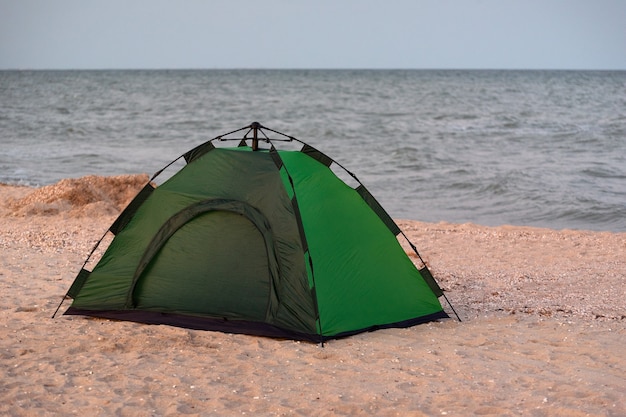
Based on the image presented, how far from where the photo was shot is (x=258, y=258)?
6.29 meters

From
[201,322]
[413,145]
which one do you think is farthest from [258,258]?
[413,145]

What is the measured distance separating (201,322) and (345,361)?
1.38 meters

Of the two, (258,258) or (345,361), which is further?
(258,258)

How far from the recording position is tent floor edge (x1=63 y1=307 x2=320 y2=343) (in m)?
6.09

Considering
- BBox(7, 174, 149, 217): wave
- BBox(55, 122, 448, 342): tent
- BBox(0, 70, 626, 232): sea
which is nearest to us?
BBox(55, 122, 448, 342): tent

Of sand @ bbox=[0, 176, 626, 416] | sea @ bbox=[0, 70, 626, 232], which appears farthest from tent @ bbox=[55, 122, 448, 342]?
sea @ bbox=[0, 70, 626, 232]

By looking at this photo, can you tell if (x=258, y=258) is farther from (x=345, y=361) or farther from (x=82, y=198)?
(x=82, y=198)

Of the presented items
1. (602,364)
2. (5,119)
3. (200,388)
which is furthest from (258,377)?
(5,119)

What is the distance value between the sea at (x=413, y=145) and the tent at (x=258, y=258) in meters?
7.47

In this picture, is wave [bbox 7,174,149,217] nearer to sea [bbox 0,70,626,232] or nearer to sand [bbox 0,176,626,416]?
sand [bbox 0,176,626,416]

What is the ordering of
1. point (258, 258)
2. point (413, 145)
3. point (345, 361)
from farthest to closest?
point (413, 145) → point (258, 258) → point (345, 361)

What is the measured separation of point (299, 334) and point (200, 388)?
1.24 metres

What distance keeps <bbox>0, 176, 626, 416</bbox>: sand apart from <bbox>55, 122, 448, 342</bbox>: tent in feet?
0.68

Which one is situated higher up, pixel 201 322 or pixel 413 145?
pixel 201 322
